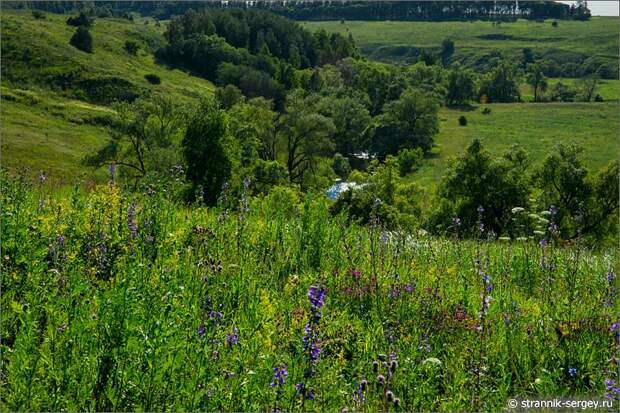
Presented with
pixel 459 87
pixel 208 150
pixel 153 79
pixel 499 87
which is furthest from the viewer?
pixel 499 87

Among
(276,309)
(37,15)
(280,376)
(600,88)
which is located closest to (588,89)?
(600,88)

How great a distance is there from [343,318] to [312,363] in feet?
6.59

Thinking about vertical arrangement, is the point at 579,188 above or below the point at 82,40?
below

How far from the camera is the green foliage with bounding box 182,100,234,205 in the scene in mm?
43281

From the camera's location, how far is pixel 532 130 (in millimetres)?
109250

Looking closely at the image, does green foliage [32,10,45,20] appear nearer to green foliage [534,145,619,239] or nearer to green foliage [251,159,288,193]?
green foliage [251,159,288,193]

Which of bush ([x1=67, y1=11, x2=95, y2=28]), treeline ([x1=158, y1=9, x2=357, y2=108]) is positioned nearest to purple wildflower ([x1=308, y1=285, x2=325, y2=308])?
treeline ([x1=158, y1=9, x2=357, y2=108])

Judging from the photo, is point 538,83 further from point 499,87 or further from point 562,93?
point 499,87

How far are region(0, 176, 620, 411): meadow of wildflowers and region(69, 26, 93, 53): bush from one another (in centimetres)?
→ 13233

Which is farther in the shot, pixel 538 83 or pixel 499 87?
pixel 538 83

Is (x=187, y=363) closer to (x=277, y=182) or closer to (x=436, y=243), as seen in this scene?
(x=436, y=243)

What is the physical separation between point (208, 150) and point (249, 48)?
483ft

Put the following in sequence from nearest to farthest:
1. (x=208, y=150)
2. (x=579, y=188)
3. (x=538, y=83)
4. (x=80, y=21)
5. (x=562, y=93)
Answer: (x=208, y=150) < (x=579, y=188) < (x=80, y=21) < (x=562, y=93) < (x=538, y=83)

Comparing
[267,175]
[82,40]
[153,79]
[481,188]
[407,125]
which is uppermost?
[82,40]
